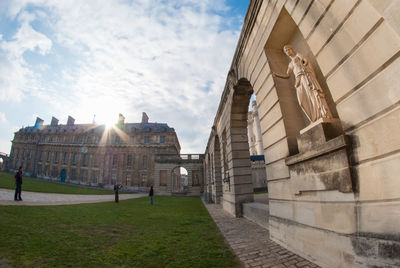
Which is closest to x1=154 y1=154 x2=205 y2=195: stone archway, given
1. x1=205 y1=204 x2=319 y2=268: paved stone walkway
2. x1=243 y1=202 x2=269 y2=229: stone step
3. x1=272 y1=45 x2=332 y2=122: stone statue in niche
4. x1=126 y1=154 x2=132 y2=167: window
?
x1=126 y1=154 x2=132 y2=167: window

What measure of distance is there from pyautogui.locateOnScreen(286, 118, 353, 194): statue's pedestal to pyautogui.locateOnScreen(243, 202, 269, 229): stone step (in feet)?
8.31

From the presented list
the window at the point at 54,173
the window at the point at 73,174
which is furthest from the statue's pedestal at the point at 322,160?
the window at the point at 54,173

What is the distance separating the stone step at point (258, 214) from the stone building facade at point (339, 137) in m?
1.18

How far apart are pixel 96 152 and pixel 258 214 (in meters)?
49.1

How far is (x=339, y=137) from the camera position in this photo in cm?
284

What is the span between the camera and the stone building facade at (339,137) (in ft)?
7.25

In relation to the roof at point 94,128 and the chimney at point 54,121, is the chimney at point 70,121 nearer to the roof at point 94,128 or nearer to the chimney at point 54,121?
the roof at point 94,128

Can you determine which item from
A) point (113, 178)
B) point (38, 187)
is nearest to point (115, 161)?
point (113, 178)

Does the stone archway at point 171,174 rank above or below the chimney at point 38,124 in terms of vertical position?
below

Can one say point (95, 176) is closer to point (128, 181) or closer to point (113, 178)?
point (113, 178)

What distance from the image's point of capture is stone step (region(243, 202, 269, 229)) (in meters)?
6.06

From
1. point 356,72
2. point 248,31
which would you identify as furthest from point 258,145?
point 356,72

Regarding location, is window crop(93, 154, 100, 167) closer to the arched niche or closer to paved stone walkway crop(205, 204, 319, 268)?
paved stone walkway crop(205, 204, 319, 268)

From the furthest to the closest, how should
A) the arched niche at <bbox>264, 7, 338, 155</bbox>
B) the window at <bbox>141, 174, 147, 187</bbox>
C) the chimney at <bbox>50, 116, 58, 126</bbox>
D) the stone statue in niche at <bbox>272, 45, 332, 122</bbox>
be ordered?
the chimney at <bbox>50, 116, 58, 126</bbox>, the window at <bbox>141, 174, 147, 187</bbox>, the arched niche at <bbox>264, 7, 338, 155</bbox>, the stone statue in niche at <bbox>272, 45, 332, 122</bbox>
